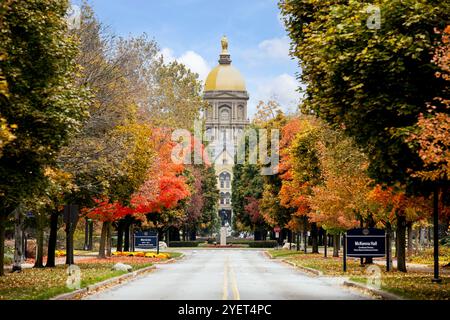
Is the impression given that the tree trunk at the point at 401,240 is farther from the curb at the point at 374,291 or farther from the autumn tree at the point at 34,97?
the autumn tree at the point at 34,97

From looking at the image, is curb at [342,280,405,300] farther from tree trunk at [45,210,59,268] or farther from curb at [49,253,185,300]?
tree trunk at [45,210,59,268]

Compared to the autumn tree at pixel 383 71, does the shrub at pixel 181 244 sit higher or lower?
lower

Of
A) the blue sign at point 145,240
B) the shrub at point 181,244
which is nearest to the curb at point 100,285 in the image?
the blue sign at point 145,240

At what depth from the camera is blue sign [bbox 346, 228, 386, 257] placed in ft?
119

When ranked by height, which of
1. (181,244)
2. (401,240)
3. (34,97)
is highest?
(34,97)

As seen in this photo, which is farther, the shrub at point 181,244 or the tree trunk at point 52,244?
the shrub at point 181,244

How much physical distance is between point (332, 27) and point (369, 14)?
3.53 ft

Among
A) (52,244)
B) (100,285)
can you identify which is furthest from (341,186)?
(100,285)

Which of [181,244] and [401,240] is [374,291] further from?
[181,244]

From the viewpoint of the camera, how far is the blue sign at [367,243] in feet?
119

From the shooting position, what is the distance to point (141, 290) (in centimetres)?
2697

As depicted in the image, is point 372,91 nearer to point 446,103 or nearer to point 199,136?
point 446,103

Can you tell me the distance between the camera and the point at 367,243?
120 ft

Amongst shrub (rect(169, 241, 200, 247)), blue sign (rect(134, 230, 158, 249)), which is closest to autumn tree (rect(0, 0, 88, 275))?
blue sign (rect(134, 230, 158, 249))
